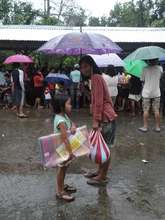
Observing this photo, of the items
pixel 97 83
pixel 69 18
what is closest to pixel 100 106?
pixel 97 83

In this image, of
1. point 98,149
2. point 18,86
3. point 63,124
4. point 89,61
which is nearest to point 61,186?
point 98,149

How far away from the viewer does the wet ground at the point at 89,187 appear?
203 inches

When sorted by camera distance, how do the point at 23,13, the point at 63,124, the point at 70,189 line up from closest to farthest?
the point at 63,124
the point at 70,189
the point at 23,13

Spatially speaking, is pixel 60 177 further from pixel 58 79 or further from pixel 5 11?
pixel 5 11

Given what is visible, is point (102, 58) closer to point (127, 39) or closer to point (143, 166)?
point (127, 39)

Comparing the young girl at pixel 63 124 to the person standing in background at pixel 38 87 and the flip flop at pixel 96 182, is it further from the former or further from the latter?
the person standing in background at pixel 38 87

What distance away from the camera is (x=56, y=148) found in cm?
545

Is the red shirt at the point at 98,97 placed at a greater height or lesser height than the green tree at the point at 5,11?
lesser

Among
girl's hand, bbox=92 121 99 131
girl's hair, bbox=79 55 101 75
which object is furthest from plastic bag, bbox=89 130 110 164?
girl's hair, bbox=79 55 101 75

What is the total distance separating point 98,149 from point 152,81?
4196 mm

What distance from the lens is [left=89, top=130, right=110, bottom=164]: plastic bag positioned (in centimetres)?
589

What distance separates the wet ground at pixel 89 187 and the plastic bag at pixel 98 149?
0.43 metres

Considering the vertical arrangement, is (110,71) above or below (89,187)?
above

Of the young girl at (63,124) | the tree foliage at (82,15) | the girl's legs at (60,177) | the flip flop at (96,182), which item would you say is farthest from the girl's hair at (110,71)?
the tree foliage at (82,15)
